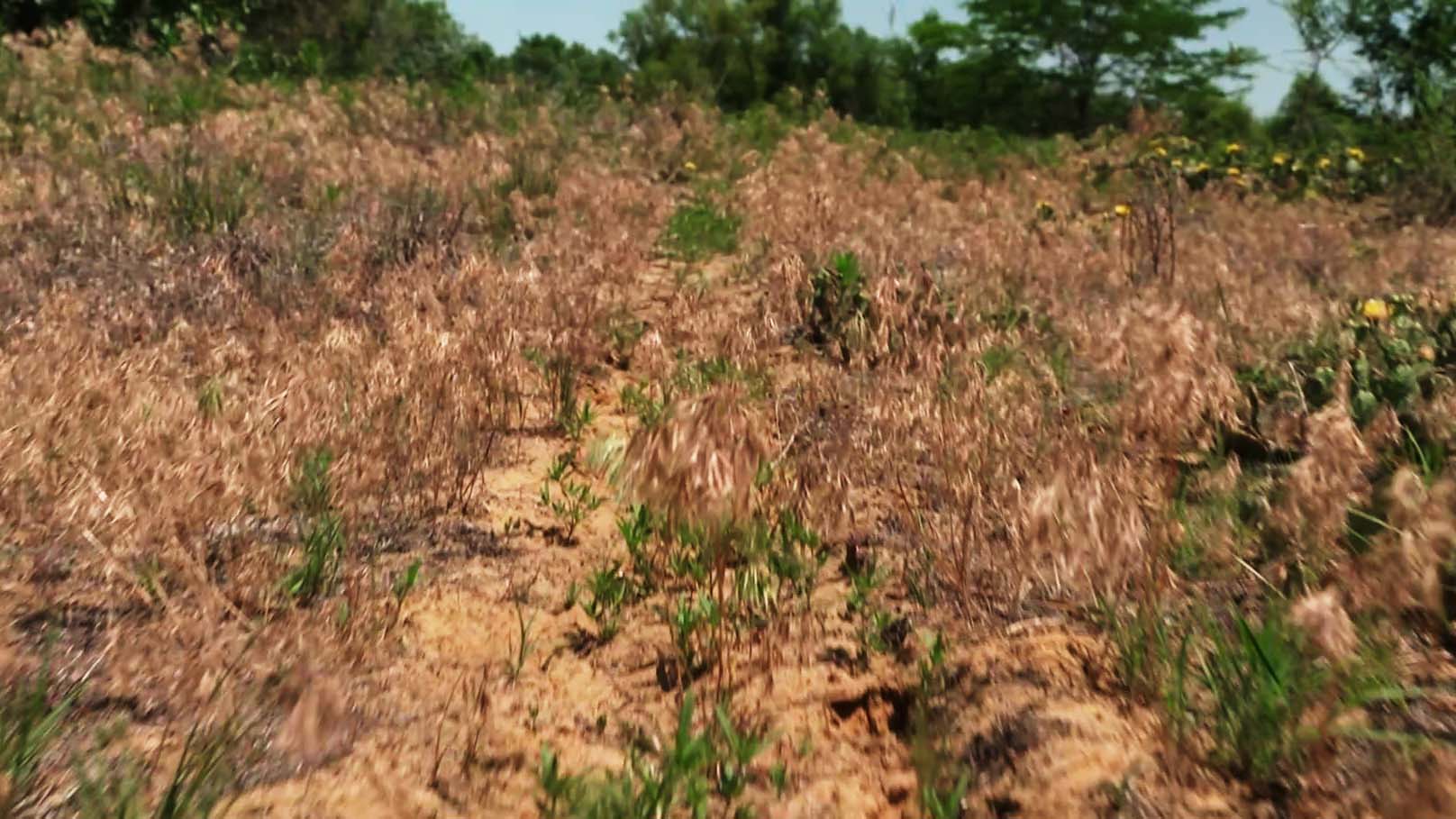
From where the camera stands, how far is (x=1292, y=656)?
1.90 meters

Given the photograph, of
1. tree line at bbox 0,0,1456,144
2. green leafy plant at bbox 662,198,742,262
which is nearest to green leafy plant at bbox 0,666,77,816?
green leafy plant at bbox 662,198,742,262

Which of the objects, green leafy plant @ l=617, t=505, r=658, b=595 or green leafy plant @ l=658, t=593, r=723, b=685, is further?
green leafy plant @ l=617, t=505, r=658, b=595

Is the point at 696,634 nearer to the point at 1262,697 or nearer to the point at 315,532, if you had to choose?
the point at 315,532

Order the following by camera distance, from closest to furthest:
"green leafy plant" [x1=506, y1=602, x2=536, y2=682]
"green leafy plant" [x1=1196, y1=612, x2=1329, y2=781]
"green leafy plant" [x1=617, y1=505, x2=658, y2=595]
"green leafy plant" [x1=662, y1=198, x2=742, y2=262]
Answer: "green leafy plant" [x1=1196, y1=612, x2=1329, y2=781]
"green leafy plant" [x1=506, y1=602, x2=536, y2=682]
"green leafy plant" [x1=617, y1=505, x2=658, y2=595]
"green leafy plant" [x1=662, y1=198, x2=742, y2=262]

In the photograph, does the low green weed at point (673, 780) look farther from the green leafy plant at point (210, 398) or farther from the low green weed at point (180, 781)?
the green leafy plant at point (210, 398)

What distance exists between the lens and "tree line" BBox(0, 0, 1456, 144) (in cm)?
1273

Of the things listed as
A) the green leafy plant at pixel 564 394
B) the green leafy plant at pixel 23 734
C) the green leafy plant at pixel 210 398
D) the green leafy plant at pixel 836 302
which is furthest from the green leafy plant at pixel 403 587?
the green leafy plant at pixel 836 302

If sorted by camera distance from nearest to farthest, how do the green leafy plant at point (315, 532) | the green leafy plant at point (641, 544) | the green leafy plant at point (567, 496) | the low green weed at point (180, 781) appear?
the low green weed at point (180, 781) → the green leafy plant at point (315, 532) → the green leafy plant at point (641, 544) → the green leafy plant at point (567, 496)

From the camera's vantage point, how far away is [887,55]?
93.1 feet

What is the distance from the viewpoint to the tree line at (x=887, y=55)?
1273 cm

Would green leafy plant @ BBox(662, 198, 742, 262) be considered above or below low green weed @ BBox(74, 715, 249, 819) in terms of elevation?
below

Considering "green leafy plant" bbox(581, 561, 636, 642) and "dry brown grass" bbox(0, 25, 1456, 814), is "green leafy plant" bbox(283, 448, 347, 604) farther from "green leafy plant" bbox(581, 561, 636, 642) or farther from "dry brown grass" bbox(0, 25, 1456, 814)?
"green leafy plant" bbox(581, 561, 636, 642)

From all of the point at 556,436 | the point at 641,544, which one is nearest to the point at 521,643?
the point at 641,544

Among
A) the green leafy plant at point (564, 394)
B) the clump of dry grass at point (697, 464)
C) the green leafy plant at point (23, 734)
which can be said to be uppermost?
the clump of dry grass at point (697, 464)
